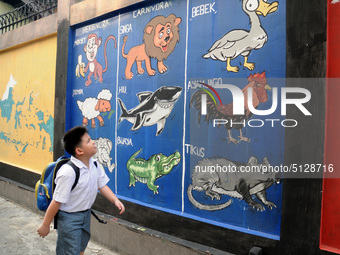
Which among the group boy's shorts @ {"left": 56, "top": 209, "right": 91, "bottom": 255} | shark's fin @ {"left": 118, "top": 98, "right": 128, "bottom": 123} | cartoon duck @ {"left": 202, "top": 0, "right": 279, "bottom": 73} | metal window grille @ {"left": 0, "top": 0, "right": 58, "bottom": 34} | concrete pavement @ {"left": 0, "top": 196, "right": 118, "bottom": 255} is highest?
metal window grille @ {"left": 0, "top": 0, "right": 58, "bottom": 34}

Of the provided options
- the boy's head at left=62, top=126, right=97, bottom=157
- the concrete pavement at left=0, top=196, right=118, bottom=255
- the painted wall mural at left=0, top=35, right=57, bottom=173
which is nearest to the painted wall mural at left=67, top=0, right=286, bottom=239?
the concrete pavement at left=0, top=196, right=118, bottom=255

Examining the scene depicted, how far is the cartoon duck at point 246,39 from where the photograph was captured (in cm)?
298

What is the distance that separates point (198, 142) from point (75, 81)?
2790mm

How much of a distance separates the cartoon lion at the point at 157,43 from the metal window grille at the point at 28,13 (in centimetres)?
287

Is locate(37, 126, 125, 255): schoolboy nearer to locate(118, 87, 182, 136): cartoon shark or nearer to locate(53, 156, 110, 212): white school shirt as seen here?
locate(53, 156, 110, 212): white school shirt

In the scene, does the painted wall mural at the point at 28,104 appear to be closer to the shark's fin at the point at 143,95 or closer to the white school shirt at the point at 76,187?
the shark's fin at the point at 143,95

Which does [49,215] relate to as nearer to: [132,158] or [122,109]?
[132,158]

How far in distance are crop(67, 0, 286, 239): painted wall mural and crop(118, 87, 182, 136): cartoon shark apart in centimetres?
1

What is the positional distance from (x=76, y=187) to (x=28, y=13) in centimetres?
564

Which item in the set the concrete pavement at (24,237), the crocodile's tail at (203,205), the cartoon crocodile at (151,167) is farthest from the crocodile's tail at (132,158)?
the concrete pavement at (24,237)

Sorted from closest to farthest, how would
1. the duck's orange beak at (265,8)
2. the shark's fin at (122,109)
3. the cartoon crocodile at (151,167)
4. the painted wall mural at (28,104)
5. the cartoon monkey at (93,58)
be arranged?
the duck's orange beak at (265,8)
the cartoon crocodile at (151,167)
the shark's fin at (122,109)
the cartoon monkey at (93,58)
the painted wall mural at (28,104)

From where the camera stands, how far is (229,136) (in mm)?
3180

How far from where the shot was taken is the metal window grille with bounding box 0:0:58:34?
6.22 metres

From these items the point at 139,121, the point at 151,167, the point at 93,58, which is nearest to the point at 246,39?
the point at 139,121
